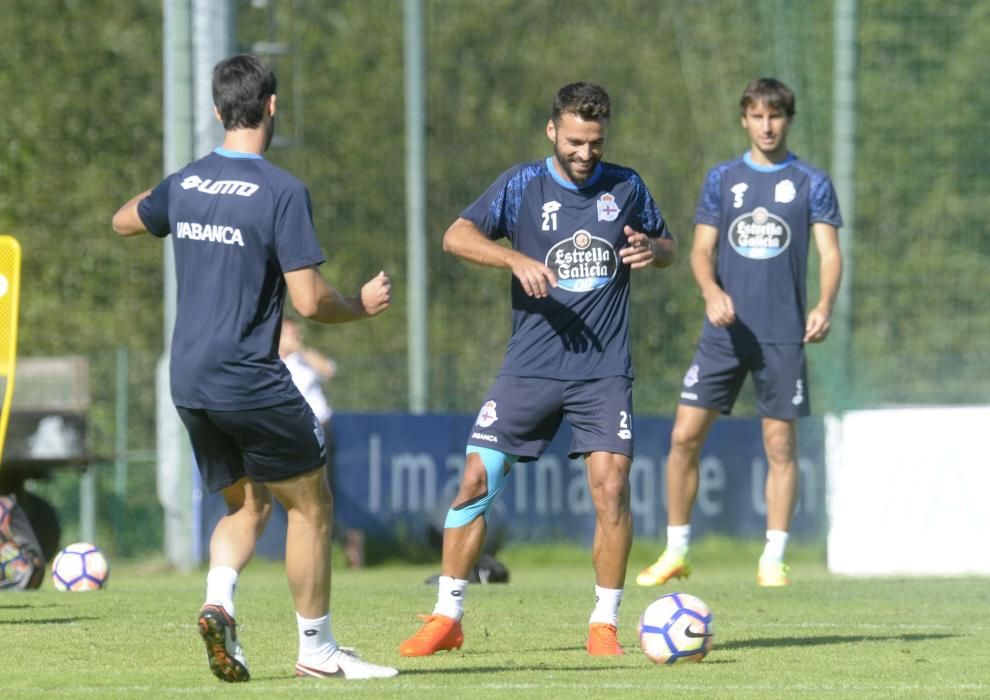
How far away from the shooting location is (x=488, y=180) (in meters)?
19.3

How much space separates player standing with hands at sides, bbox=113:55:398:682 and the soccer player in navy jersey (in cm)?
121

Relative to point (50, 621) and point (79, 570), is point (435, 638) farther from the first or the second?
point (79, 570)

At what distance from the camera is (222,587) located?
257 inches

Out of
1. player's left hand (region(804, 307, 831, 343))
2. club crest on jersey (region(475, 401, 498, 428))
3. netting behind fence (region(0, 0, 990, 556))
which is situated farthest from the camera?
netting behind fence (region(0, 0, 990, 556))

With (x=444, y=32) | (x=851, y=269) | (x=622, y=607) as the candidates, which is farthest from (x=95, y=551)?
(x=444, y=32)

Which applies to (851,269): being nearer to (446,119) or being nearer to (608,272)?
(446,119)

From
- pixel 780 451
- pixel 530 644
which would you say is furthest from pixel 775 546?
pixel 530 644

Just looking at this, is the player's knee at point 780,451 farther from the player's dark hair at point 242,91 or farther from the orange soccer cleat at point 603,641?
the player's dark hair at point 242,91

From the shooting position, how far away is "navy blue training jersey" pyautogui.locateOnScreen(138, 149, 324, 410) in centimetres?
638

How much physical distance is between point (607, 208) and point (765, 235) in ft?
11.0

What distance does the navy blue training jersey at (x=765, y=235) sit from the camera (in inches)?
435

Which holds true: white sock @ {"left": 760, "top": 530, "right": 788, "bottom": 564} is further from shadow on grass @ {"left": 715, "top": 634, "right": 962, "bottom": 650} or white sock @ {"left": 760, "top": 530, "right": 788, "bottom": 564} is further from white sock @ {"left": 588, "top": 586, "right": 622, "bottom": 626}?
white sock @ {"left": 588, "top": 586, "right": 622, "bottom": 626}

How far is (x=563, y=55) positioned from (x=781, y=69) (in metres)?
3.60

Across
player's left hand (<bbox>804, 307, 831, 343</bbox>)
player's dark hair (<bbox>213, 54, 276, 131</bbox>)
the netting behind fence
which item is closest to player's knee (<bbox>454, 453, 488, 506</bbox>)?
player's dark hair (<bbox>213, 54, 276, 131</bbox>)
